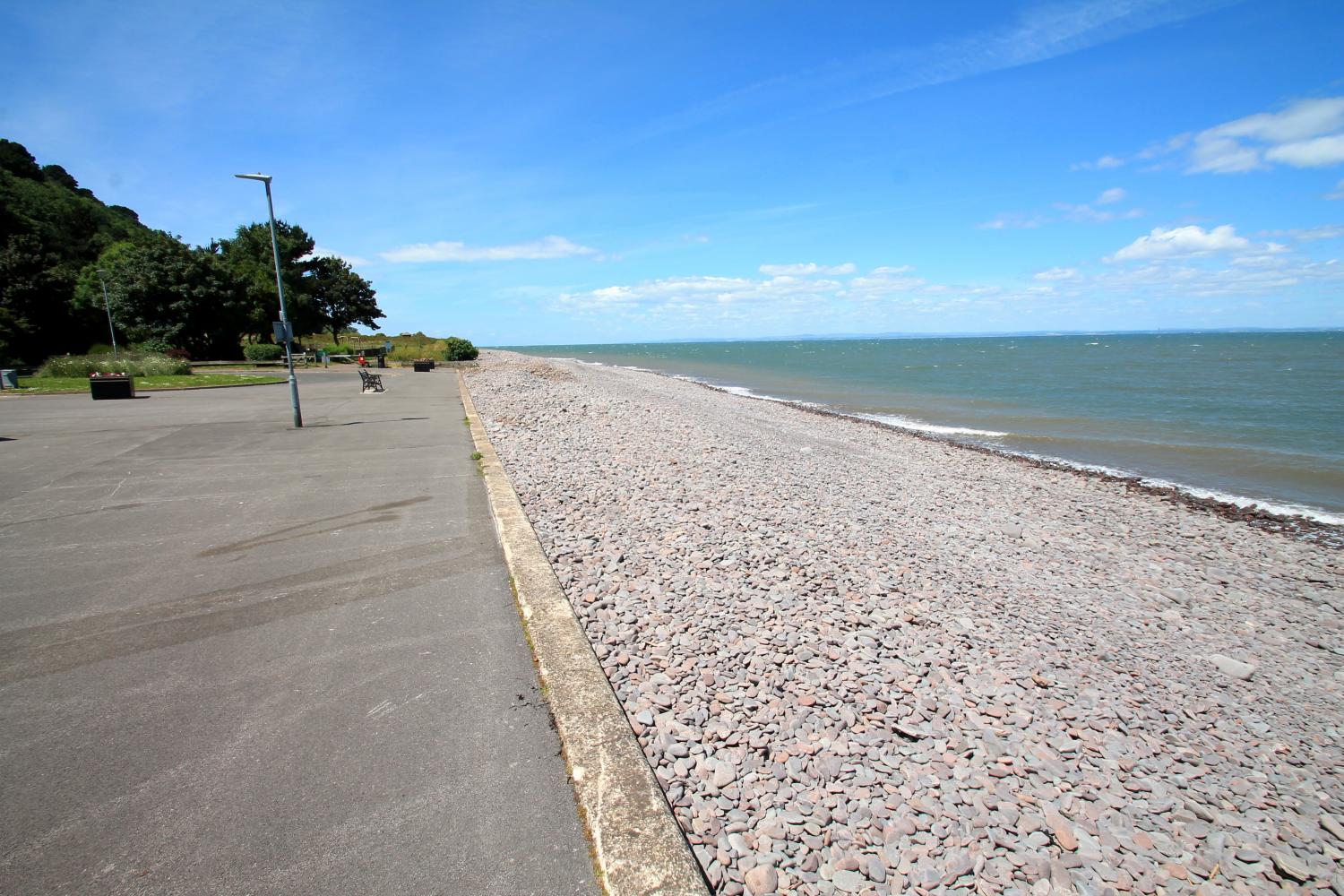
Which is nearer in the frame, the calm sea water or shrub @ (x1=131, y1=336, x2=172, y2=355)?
the calm sea water

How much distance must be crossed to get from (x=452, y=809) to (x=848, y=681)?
93.7 inches

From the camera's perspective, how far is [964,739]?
11.3 ft

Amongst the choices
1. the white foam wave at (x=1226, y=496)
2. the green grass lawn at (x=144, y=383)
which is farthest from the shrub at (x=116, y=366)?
the white foam wave at (x=1226, y=496)

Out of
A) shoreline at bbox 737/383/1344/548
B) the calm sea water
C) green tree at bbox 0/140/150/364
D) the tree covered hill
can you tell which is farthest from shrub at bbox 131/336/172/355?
shoreline at bbox 737/383/1344/548

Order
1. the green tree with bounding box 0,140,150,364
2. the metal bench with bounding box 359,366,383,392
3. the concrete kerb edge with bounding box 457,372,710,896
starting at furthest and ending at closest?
the green tree with bounding box 0,140,150,364
the metal bench with bounding box 359,366,383,392
the concrete kerb edge with bounding box 457,372,710,896

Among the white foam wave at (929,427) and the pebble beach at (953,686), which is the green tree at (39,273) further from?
the white foam wave at (929,427)

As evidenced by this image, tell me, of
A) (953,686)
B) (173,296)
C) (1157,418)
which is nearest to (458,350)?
(173,296)

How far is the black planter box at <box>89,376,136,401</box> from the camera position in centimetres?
1845

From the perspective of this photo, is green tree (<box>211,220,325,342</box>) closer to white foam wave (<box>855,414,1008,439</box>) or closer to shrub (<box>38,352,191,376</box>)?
shrub (<box>38,352,191,376</box>)

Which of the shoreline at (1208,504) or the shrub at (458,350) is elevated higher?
the shrub at (458,350)

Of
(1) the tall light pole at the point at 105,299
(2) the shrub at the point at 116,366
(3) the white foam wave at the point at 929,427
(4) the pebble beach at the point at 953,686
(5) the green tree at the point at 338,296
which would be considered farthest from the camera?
(5) the green tree at the point at 338,296

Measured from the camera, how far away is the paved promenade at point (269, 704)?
7.78 feet

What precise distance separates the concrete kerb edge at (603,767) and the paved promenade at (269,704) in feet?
0.32

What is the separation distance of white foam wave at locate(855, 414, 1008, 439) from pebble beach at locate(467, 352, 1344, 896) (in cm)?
1147
